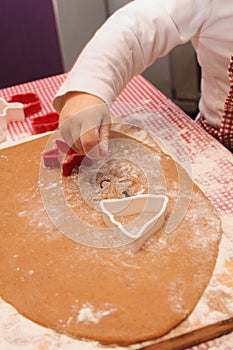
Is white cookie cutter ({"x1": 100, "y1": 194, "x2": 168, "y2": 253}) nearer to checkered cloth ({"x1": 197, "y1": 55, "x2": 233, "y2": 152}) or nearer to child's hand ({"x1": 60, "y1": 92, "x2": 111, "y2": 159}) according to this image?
child's hand ({"x1": 60, "y1": 92, "x2": 111, "y2": 159})

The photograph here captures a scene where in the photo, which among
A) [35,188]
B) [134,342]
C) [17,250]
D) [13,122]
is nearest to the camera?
[134,342]

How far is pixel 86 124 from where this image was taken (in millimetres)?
713

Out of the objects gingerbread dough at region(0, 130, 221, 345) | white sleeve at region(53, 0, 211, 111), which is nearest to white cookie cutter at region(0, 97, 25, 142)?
white sleeve at region(53, 0, 211, 111)

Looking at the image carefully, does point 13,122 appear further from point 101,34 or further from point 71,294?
point 71,294

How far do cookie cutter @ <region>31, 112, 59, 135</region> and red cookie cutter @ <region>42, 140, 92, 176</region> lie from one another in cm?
11

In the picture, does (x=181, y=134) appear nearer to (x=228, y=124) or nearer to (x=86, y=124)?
(x=228, y=124)

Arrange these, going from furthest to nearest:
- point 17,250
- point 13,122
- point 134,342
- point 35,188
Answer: point 13,122 → point 35,188 → point 17,250 → point 134,342

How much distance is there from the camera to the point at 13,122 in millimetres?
945

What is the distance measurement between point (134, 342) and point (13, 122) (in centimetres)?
56

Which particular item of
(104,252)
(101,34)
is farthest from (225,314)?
(101,34)

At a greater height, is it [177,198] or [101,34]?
[101,34]

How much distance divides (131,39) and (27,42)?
859mm

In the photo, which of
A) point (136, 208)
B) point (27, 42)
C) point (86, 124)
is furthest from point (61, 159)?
point (27, 42)

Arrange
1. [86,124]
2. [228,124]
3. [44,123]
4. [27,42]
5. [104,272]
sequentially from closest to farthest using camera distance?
[104,272] < [86,124] < [228,124] < [44,123] < [27,42]
